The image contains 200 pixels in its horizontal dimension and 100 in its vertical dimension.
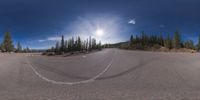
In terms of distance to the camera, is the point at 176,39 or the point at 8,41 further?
the point at 176,39

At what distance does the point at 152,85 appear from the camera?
6527 mm

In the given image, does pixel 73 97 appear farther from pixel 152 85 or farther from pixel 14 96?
pixel 152 85

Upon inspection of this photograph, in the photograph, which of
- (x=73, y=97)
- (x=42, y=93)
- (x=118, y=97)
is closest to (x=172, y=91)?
(x=118, y=97)

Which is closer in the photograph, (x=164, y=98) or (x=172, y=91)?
(x=164, y=98)

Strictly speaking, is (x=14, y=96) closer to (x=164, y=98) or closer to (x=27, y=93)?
(x=27, y=93)

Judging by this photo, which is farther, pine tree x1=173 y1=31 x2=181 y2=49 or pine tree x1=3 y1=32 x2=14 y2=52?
pine tree x1=173 y1=31 x2=181 y2=49

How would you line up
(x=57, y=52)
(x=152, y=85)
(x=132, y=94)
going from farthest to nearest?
(x=57, y=52) < (x=152, y=85) < (x=132, y=94)

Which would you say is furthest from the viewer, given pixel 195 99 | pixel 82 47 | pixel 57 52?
pixel 82 47

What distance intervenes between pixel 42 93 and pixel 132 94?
2430 millimetres

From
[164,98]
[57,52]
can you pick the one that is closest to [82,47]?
[57,52]

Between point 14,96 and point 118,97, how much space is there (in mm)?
2648

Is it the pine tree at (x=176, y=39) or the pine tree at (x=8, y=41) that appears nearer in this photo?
the pine tree at (x=8, y=41)

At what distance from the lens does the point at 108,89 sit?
587 cm

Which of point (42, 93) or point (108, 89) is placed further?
point (108, 89)
